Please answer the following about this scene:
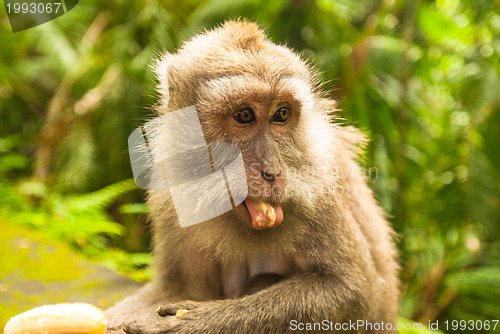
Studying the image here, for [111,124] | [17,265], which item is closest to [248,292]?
[17,265]

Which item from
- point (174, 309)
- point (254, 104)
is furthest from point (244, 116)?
point (174, 309)

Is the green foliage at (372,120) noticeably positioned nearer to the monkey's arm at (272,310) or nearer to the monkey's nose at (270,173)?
the monkey's arm at (272,310)

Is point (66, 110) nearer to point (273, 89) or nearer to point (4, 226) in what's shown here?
point (4, 226)

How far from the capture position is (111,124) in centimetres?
369

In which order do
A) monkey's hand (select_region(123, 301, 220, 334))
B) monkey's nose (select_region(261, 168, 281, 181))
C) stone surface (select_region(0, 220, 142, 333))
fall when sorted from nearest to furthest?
1. monkey's nose (select_region(261, 168, 281, 181))
2. monkey's hand (select_region(123, 301, 220, 334))
3. stone surface (select_region(0, 220, 142, 333))

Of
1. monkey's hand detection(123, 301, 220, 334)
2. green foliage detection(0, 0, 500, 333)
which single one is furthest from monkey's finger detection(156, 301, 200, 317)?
green foliage detection(0, 0, 500, 333)

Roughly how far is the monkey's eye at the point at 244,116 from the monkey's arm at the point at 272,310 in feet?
2.61

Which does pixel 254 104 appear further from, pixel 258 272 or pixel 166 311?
pixel 166 311

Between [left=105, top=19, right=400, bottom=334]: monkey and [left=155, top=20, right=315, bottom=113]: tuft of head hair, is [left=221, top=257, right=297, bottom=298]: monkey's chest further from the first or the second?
[left=155, top=20, right=315, bottom=113]: tuft of head hair

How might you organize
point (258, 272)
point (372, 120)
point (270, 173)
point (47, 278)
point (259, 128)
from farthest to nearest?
point (372, 120) < point (47, 278) < point (258, 272) < point (259, 128) < point (270, 173)

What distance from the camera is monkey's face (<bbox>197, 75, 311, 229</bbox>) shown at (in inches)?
72.6

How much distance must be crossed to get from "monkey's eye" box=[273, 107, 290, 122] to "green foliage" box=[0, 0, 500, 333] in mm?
1204

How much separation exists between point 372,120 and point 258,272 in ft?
7.11

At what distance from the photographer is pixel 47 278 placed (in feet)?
9.99
